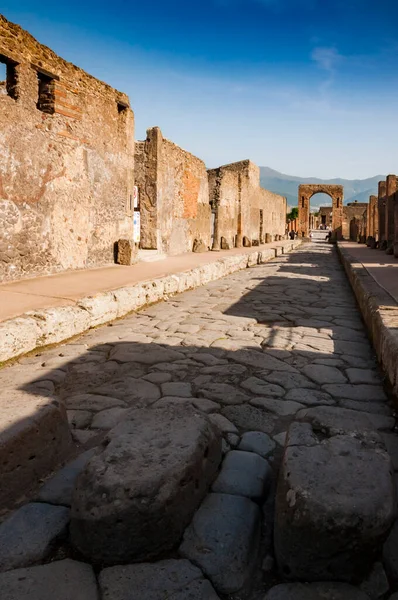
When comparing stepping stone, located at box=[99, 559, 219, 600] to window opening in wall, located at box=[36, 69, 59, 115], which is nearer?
stepping stone, located at box=[99, 559, 219, 600]

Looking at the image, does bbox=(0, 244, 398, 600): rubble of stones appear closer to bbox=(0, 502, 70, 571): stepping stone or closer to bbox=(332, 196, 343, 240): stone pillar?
bbox=(0, 502, 70, 571): stepping stone

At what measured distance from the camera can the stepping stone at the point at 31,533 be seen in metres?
1.38

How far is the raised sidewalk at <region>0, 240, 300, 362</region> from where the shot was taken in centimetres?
352

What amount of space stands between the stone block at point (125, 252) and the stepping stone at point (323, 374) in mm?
5496

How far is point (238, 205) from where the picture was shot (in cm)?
1750

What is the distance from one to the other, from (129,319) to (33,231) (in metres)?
2.16

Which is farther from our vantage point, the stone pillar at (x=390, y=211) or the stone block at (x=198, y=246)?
the stone pillar at (x=390, y=211)

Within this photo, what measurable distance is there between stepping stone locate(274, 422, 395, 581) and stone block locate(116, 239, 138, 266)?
702 cm

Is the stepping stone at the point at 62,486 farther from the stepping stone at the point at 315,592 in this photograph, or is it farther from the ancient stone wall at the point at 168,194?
the ancient stone wall at the point at 168,194

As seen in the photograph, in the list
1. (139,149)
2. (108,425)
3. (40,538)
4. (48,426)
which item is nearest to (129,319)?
(108,425)

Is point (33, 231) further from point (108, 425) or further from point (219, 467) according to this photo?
point (219, 467)

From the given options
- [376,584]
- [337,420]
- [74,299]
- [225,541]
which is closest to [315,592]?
[376,584]

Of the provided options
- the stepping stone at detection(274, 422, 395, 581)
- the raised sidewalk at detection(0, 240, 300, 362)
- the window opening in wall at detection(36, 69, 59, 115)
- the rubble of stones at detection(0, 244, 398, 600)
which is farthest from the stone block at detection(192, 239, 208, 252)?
the stepping stone at detection(274, 422, 395, 581)

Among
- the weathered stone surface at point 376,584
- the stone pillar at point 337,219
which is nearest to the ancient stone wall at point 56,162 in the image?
the weathered stone surface at point 376,584
